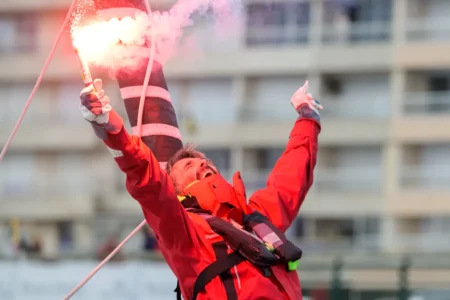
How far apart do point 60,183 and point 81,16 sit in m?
36.3

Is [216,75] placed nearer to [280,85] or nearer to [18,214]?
[280,85]

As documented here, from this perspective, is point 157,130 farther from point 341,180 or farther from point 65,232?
point 65,232

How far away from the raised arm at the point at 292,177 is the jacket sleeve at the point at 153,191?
1.88 feet

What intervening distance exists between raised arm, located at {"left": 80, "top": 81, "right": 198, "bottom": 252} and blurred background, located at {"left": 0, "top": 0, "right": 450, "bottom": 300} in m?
28.2

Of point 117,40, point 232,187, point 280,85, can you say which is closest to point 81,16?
point 117,40

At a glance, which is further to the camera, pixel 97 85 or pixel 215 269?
pixel 215 269

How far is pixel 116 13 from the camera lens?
5297 mm

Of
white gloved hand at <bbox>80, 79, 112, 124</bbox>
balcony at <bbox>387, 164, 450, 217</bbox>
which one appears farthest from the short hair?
balcony at <bbox>387, 164, 450, 217</bbox>

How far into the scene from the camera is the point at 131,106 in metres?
5.46

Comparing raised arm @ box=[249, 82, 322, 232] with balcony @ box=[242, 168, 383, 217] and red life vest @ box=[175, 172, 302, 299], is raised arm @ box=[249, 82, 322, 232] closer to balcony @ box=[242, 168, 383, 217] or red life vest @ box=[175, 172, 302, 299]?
red life vest @ box=[175, 172, 302, 299]

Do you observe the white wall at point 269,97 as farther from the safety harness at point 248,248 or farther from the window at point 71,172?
the safety harness at point 248,248

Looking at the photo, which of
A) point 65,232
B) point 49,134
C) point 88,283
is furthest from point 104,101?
point 65,232

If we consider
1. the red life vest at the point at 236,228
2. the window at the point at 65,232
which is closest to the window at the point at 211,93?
the window at the point at 65,232

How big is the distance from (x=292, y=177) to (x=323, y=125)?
3077cm
